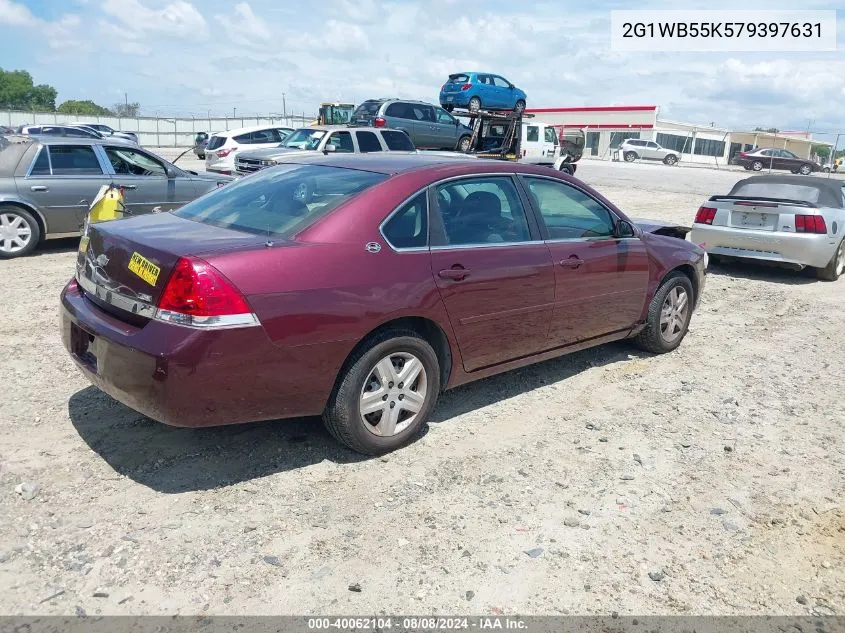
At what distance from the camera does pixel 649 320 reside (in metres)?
5.66

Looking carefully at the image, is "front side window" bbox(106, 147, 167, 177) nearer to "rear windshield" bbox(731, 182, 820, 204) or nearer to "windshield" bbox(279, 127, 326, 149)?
"windshield" bbox(279, 127, 326, 149)

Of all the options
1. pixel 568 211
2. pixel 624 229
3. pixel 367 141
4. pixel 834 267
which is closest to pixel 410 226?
pixel 568 211

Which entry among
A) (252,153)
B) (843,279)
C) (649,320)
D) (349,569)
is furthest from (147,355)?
(252,153)

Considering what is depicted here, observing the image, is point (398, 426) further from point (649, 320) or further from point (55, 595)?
point (649, 320)

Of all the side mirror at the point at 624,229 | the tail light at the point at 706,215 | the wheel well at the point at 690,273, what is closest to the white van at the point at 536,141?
the tail light at the point at 706,215

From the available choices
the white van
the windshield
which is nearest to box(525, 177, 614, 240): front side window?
the windshield

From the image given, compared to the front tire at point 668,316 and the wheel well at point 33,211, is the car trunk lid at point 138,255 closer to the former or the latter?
the front tire at point 668,316

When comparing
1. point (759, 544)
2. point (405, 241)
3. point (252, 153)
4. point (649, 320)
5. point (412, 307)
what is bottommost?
point (759, 544)

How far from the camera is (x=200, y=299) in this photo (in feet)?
10.3

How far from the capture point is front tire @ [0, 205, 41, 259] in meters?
8.92

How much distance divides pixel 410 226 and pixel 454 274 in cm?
38

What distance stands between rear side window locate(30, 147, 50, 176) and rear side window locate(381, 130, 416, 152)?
27.3 feet

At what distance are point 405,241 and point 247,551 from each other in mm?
1811

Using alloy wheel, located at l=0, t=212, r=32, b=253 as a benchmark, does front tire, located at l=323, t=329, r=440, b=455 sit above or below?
below
